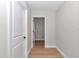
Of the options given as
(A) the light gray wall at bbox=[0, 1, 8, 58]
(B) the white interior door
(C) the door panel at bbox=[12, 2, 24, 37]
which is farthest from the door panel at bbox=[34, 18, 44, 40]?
(A) the light gray wall at bbox=[0, 1, 8, 58]

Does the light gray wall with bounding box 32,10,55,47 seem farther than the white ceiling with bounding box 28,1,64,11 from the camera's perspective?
Yes

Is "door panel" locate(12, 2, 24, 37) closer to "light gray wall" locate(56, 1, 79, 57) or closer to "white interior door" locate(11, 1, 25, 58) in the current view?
"white interior door" locate(11, 1, 25, 58)

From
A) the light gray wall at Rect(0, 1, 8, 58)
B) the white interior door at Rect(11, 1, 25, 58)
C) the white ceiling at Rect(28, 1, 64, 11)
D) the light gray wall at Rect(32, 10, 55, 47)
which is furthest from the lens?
the light gray wall at Rect(32, 10, 55, 47)

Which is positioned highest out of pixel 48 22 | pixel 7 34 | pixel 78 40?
pixel 48 22

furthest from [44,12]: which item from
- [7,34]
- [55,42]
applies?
[7,34]

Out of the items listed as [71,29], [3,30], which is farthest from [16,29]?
[71,29]

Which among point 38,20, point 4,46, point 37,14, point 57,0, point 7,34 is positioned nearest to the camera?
point 4,46

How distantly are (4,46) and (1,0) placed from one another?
2.39 ft

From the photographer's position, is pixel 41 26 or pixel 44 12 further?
pixel 41 26

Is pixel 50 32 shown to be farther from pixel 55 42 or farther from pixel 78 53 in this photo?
pixel 78 53

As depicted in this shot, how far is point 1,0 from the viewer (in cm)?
166

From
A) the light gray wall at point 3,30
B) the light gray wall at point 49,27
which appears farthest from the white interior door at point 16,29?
the light gray wall at point 49,27

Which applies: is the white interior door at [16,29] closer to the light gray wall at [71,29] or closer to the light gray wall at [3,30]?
the light gray wall at [3,30]

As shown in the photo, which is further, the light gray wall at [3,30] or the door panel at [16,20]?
the door panel at [16,20]
